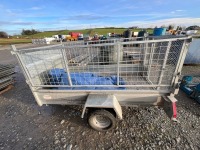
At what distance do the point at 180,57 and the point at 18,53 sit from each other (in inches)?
108

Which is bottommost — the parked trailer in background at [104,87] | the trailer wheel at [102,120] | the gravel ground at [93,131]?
the gravel ground at [93,131]

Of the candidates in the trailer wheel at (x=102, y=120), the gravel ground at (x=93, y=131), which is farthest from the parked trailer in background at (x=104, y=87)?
A: the gravel ground at (x=93, y=131)

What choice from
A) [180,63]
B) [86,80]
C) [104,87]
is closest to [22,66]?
[86,80]

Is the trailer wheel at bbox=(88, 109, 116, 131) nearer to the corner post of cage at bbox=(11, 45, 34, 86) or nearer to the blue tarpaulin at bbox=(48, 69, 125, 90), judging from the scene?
the blue tarpaulin at bbox=(48, 69, 125, 90)

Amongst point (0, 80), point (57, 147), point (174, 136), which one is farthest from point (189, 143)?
point (0, 80)

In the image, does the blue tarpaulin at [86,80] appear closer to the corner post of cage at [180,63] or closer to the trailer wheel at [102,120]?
the trailer wheel at [102,120]

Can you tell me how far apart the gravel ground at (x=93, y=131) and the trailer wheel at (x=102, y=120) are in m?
0.13

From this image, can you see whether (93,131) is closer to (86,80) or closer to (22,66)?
(86,80)

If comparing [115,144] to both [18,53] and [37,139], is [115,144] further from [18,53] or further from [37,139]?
[18,53]

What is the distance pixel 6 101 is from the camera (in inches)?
151

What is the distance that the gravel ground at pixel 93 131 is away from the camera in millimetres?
2191

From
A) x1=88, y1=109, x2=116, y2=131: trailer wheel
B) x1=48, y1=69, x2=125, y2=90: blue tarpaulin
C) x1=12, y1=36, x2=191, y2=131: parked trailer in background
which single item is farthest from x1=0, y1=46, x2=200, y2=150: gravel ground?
x1=48, y1=69, x2=125, y2=90: blue tarpaulin

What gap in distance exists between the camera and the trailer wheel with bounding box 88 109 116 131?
2.25 m

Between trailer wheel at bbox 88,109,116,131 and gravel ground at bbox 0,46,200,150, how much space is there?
0.13 metres
